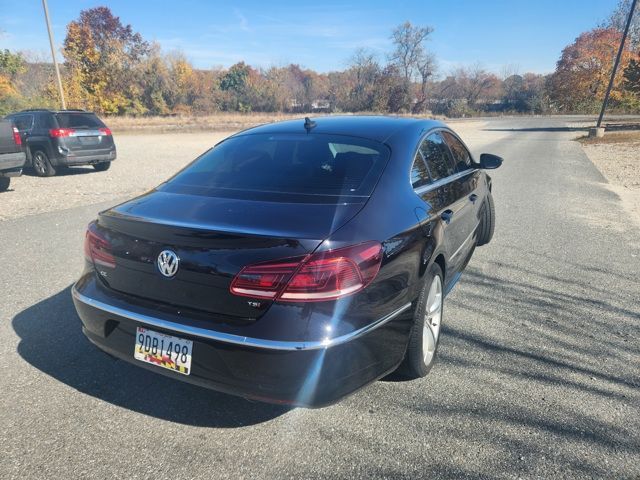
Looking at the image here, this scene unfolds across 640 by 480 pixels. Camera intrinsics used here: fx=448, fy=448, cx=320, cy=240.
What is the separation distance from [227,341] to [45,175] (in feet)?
38.4

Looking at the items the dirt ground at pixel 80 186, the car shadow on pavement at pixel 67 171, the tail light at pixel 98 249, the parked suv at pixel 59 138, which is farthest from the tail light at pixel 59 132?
the tail light at pixel 98 249

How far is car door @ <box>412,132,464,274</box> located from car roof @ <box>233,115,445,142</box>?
0.19 meters

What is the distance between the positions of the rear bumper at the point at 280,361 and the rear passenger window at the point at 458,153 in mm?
2213

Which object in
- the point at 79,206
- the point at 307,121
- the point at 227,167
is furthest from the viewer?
the point at 79,206

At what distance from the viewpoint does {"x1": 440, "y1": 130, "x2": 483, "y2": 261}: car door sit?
150 inches

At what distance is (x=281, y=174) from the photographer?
9.31 ft

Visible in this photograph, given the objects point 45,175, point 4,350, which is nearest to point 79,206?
point 45,175

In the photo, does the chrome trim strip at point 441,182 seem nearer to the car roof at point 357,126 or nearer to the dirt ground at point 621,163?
the car roof at point 357,126

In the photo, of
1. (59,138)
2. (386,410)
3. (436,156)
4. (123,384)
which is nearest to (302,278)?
(386,410)

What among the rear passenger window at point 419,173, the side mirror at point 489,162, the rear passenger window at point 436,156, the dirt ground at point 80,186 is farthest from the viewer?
the dirt ground at point 80,186

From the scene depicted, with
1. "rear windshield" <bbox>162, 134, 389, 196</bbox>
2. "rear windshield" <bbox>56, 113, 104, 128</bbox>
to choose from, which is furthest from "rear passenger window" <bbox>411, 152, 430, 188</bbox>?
"rear windshield" <bbox>56, 113, 104, 128</bbox>

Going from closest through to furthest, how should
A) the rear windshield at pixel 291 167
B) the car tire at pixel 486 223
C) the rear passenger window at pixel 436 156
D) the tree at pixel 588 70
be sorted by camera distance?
the rear windshield at pixel 291 167 < the rear passenger window at pixel 436 156 < the car tire at pixel 486 223 < the tree at pixel 588 70

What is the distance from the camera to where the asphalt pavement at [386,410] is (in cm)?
218

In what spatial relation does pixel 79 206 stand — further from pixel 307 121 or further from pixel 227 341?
pixel 227 341
